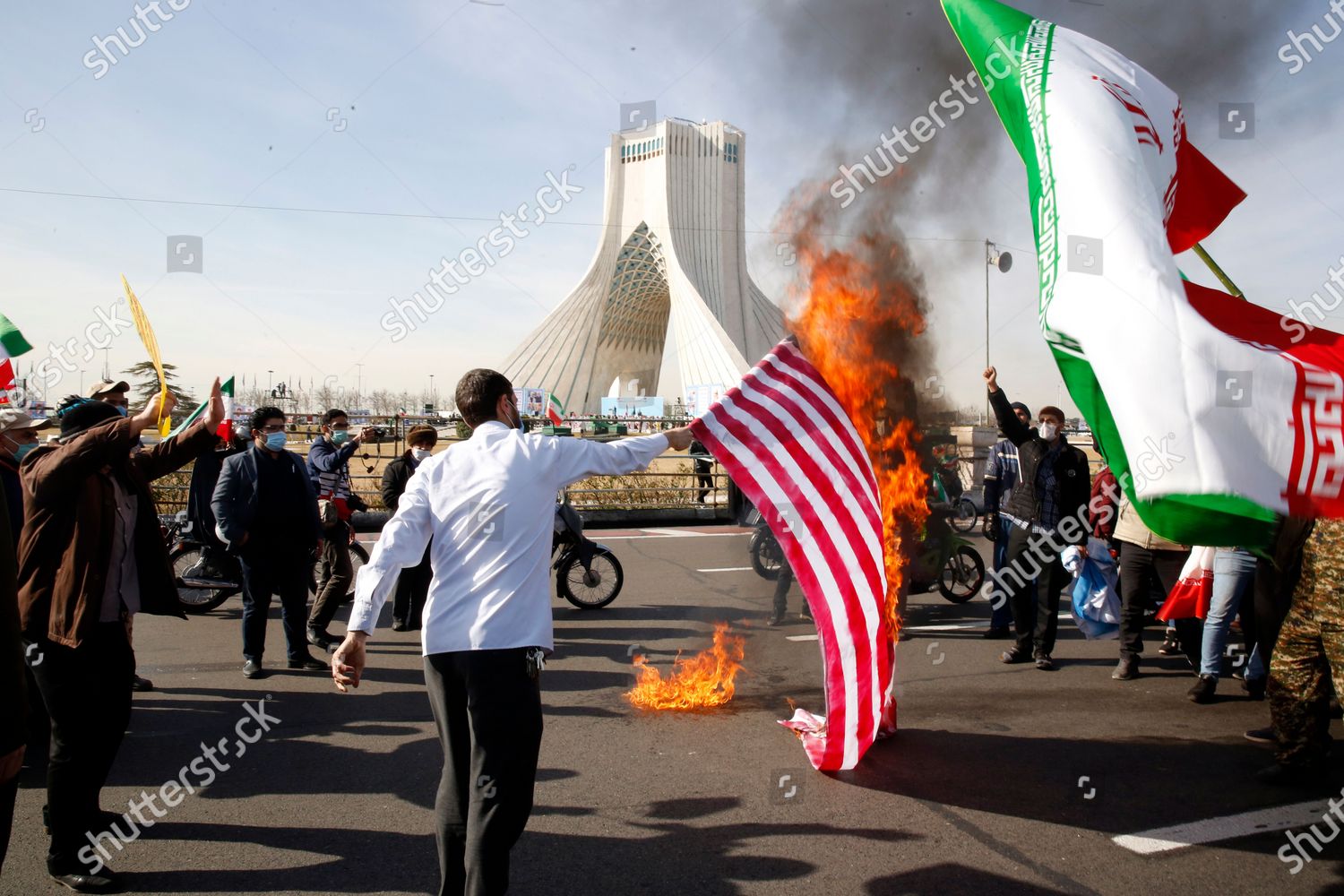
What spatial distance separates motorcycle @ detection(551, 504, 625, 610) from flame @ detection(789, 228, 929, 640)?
3221mm

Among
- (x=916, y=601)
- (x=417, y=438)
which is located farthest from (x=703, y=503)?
(x=417, y=438)

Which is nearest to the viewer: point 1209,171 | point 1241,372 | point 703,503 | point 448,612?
point 448,612

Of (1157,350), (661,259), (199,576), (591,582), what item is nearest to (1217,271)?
(1157,350)

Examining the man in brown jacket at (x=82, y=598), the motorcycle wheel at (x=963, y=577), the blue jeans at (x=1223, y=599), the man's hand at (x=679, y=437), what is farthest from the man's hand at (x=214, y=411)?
the motorcycle wheel at (x=963, y=577)

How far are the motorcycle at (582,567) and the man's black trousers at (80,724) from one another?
475cm

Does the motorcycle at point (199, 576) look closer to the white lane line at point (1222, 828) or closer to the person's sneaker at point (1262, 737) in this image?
the white lane line at point (1222, 828)

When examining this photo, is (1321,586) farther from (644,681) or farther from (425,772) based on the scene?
(425,772)

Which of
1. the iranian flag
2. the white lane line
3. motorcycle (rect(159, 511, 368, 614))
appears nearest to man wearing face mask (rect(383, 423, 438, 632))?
motorcycle (rect(159, 511, 368, 614))

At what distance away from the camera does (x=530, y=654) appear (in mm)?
2844

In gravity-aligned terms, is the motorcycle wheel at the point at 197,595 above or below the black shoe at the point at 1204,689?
above

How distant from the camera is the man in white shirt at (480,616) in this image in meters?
2.76

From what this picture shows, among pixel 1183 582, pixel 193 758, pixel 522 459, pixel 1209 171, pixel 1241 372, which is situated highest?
pixel 1209 171

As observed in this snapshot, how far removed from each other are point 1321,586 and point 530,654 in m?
3.78

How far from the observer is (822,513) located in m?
4.16
